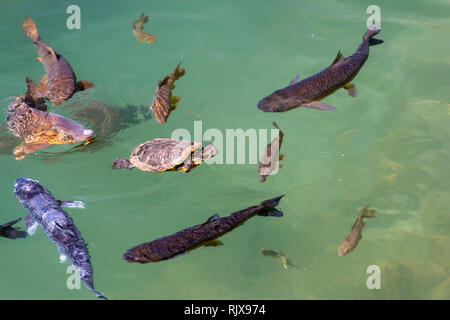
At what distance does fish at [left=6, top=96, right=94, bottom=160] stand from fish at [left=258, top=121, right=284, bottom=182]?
1.99 metres

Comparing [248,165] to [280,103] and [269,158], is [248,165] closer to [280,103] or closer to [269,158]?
[269,158]

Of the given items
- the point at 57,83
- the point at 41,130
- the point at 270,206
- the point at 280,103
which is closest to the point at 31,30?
the point at 57,83

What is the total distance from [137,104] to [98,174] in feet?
4.29

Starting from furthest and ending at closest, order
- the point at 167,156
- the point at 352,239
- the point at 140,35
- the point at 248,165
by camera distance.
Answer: the point at 140,35 < the point at 248,165 < the point at 167,156 < the point at 352,239

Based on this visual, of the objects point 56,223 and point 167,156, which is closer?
point 56,223

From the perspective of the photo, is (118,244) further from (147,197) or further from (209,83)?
(209,83)

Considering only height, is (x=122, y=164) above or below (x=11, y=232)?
above

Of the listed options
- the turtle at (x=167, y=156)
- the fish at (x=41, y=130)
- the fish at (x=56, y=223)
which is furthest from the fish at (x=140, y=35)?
the fish at (x=56, y=223)

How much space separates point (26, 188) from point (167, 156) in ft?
5.15

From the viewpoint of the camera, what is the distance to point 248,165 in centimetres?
492

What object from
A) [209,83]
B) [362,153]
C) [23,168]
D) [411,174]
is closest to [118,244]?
[23,168]

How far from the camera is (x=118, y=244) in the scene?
4.23 metres

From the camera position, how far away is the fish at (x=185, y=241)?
3373 millimetres

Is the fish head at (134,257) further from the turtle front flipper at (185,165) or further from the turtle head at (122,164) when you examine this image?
the turtle head at (122,164)
